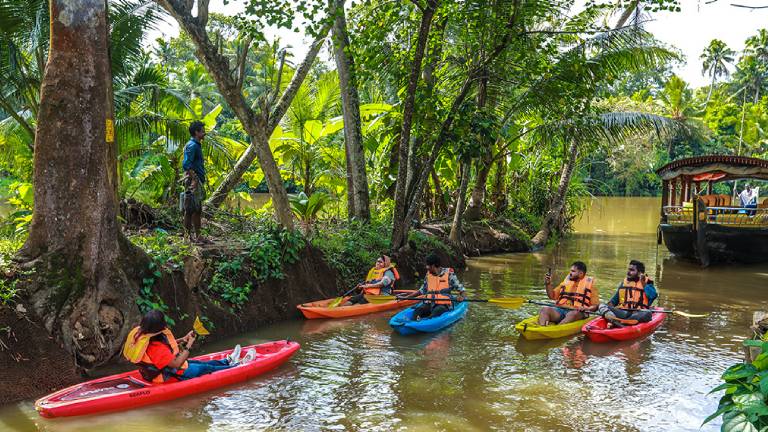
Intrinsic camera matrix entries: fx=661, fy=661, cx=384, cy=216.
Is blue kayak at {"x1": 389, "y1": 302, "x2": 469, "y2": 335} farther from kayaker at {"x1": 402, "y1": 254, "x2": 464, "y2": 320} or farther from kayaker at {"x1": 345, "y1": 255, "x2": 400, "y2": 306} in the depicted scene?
kayaker at {"x1": 345, "y1": 255, "x2": 400, "y2": 306}

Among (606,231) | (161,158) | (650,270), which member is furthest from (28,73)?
(606,231)

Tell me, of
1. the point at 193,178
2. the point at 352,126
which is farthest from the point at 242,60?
the point at 352,126

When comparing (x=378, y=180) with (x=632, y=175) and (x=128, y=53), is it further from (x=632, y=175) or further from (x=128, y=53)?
(x=632, y=175)

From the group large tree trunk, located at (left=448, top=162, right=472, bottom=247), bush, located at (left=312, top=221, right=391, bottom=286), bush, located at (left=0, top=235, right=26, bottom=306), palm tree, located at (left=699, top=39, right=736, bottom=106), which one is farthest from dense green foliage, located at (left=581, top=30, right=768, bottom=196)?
bush, located at (left=0, top=235, right=26, bottom=306)

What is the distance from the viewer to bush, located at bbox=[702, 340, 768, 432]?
12.9ft

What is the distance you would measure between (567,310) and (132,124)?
333 inches

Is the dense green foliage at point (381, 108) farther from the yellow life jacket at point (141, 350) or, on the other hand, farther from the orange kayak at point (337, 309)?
the yellow life jacket at point (141, 350)

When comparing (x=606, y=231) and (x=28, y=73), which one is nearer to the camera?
(x=28, y=73)

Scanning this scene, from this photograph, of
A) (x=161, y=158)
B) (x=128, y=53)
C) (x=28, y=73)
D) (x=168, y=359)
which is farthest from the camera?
(x=161, y=158)

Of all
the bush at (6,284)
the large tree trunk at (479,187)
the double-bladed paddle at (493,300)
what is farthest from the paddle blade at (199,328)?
the large tree trunk at (479,187)

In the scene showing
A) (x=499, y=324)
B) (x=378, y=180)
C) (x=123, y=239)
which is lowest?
(x=499, y=324)

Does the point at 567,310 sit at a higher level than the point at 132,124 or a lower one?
lower

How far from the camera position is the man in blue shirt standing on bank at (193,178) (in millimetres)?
9477

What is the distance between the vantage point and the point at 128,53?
11.8 m
